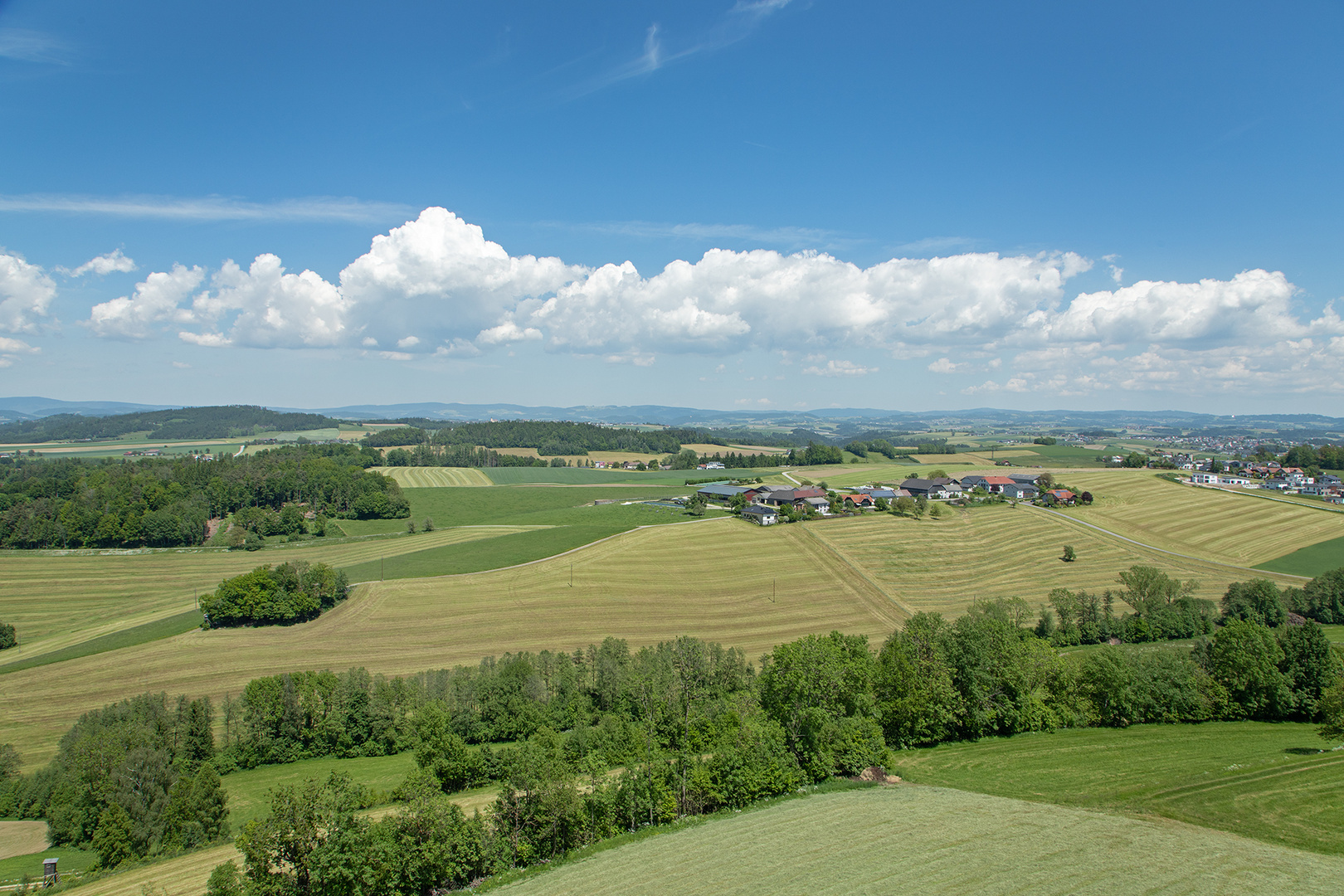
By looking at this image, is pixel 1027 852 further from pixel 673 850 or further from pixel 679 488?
pixel 679 488

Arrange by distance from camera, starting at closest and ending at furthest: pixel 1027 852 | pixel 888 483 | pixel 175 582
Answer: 1. pixel 1027 852
2. pixel 175 582
3. pixel 888 483

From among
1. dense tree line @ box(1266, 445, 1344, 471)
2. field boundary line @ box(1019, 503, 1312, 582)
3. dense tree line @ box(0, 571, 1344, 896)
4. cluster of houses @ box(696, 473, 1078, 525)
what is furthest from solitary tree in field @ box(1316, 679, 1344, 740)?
dense tree line @ box(1266, 445, 1344, 471)

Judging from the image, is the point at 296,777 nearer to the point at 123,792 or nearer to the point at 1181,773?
the point at 123,792

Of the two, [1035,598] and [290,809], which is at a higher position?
[290,809]

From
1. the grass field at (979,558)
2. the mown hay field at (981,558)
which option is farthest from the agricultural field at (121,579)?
the grass field at (979,558)

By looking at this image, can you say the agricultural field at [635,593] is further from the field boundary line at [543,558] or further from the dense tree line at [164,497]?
the dense tree line at [164,497]

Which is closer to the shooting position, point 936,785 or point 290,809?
point 290,809

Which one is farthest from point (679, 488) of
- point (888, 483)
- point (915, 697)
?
point (915, 697)
